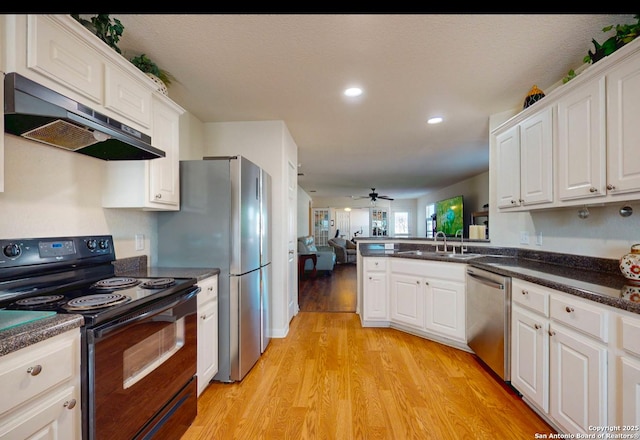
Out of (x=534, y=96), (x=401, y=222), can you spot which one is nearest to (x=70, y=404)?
(x=534, y=96)

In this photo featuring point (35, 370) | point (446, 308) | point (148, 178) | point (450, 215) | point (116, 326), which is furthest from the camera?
point (450, 215)

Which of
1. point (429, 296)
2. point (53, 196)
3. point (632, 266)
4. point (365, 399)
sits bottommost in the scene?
point (365, 399)

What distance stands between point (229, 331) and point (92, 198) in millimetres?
1276

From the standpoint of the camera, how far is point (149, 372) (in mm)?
1403

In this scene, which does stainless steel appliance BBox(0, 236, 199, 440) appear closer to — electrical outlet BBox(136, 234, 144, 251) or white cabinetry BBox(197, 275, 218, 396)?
white cabinetry BBox(197, 275, 218, 396)

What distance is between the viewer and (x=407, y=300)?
318 centimetres

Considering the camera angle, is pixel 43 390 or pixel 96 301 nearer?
pixel 43 390

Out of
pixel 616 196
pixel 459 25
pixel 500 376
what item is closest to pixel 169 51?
pixel 459 25

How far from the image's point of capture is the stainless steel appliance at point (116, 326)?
45.1 inches

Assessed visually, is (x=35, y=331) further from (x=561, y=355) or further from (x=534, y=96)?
(x=534, y=96)

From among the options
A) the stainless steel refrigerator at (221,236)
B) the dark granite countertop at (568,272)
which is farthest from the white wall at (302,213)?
the stainless steel refrigerator at (221,236)

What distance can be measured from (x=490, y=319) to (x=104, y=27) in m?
3.14

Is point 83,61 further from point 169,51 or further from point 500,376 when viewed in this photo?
point 500,376

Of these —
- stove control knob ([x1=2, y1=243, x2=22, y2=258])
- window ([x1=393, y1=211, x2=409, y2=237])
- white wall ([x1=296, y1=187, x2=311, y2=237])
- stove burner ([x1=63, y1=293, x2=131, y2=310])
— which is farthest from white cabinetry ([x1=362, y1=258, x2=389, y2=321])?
window ([x1=393, y1=211, x2=409, y2=237])
